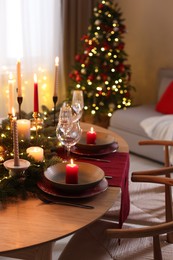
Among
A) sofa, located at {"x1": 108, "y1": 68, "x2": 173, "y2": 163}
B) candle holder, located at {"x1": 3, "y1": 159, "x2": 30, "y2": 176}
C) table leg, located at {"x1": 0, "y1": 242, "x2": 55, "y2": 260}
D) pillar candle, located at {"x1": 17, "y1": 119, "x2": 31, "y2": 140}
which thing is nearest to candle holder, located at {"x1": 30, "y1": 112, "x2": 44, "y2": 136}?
pillar candle, located at {"x1": 17, "y1": 119, "x2": 31, "y2": 140}

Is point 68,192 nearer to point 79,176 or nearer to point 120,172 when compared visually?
point 79,176

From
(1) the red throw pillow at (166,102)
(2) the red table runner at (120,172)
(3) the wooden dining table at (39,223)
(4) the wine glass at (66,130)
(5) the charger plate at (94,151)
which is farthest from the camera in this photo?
(1) the red throw pillow at (166,102)

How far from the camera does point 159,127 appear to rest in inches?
150

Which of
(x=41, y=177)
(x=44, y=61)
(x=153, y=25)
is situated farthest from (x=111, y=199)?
(x=153, y=25)

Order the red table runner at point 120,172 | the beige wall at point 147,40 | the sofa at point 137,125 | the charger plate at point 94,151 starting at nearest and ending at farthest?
the red table runner at point 120,172, the charger plate at point 94,151, the sofa at point 137,125, the beige wall at point 147,40

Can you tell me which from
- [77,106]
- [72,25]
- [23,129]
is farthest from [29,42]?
[23,129]

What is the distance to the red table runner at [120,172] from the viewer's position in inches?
67.2

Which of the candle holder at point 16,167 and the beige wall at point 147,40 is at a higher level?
the beige wall at point 147,40

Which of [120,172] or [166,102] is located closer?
[120,172]

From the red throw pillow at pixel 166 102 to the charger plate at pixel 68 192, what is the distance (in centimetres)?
281

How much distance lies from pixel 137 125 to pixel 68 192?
8.70 ft

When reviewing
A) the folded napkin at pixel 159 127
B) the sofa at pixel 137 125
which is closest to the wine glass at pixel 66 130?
the folded napkin at pixel 159 127

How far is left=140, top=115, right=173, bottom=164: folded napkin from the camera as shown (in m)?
3.70

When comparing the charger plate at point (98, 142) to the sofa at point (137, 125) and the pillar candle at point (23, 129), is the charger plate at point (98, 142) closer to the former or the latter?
the pillar candle at point (23, 129)
